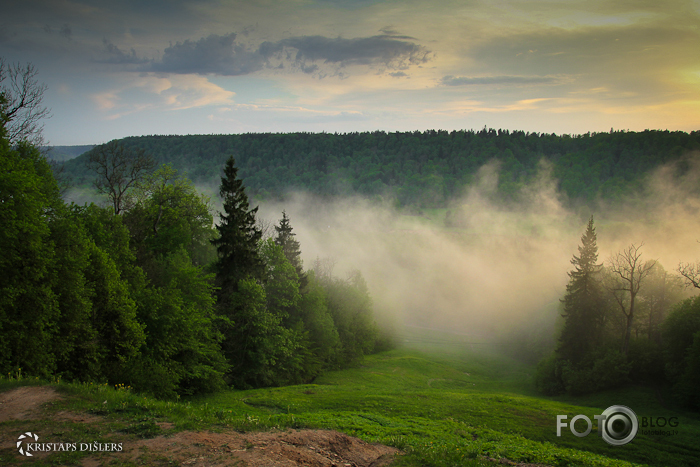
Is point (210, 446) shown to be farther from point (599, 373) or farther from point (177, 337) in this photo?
point (599, 373)

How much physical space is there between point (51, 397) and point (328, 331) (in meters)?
38.0

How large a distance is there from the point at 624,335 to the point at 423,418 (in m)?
40.1

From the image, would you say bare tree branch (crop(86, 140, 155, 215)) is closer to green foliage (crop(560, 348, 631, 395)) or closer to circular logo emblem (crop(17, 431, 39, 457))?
circular logo emblem (crop(17, 431, 39, 457))

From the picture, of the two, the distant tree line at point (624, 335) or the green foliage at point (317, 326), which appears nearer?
the distant tree line at point (624, 335)

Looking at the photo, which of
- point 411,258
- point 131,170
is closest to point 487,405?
point 131,170

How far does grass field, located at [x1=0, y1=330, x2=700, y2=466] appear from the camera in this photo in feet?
45.5

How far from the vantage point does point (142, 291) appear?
25438 millimetres

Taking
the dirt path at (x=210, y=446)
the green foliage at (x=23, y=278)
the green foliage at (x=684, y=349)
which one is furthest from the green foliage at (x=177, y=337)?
the green foliage at (x=684, y=349)

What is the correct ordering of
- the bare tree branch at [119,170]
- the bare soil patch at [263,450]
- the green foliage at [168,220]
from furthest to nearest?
the green foliage at [168,220]
the bare tree branch at [119,170]
the bare soil patch at [263,450]

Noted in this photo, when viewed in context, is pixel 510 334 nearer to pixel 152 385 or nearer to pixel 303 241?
pixel 152 385

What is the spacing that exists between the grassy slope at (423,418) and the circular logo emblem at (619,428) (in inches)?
21.5

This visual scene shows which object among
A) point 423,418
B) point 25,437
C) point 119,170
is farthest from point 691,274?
point 119,170

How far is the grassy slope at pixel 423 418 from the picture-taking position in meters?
13.9

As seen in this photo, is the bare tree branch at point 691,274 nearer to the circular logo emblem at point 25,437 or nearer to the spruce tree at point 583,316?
the spruce tree at point 583,316
